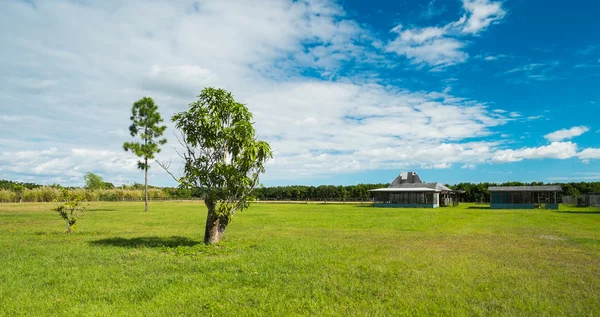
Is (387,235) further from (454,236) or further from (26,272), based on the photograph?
(26,272)

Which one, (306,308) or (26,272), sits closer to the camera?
(306,308)

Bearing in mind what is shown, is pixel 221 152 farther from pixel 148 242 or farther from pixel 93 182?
pixel 93 182

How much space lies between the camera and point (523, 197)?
53188 mm

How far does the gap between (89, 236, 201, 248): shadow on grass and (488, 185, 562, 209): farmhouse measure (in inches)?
1919

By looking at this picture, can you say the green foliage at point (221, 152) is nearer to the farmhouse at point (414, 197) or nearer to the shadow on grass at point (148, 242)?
the shadow on grass at point (148, 242)

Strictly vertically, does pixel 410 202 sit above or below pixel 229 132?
below

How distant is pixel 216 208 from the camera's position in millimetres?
→ 14492

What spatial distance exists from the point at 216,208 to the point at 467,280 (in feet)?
30.6

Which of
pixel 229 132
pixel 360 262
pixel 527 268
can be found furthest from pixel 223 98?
pixel 527 268

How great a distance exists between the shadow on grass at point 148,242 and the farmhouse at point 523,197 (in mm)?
48735

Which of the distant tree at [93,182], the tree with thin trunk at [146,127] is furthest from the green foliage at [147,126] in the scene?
the distant tree at [93,182]

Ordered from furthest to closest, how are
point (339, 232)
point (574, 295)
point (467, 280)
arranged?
1. point (339, 232)
2. point (467, 280)
3. point (574, 295)

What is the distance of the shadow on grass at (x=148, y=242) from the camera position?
14.5 m

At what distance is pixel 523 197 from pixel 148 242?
54266mm
